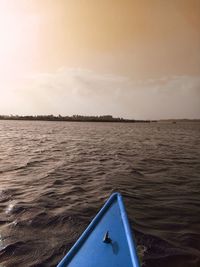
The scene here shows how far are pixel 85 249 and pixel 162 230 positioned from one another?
10.3ft

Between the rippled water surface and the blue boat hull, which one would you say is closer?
the blue boat hull

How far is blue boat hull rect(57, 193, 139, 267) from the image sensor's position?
396cm

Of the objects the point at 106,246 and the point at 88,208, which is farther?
the point at 88,208

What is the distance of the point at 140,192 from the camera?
33.4 ft

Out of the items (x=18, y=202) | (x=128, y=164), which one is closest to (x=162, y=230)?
(x=18, y=202)

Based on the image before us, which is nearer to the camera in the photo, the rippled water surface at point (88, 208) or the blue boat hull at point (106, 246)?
the blue boat hull at point (106, 246)

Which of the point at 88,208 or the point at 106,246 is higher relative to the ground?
the point at 106,246

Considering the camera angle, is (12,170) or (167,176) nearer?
(167,176)

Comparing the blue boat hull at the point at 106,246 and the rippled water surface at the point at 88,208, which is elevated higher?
the blue boat hull at the point at 106,246

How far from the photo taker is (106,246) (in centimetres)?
430

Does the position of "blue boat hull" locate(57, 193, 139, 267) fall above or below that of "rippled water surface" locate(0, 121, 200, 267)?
above

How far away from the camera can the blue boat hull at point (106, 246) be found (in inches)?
156

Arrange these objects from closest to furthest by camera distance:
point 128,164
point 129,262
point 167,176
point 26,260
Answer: point 129,262, point 26,260, point 167,176, point 128,164

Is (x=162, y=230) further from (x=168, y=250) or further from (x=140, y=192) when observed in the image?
(x=140, y=192)
